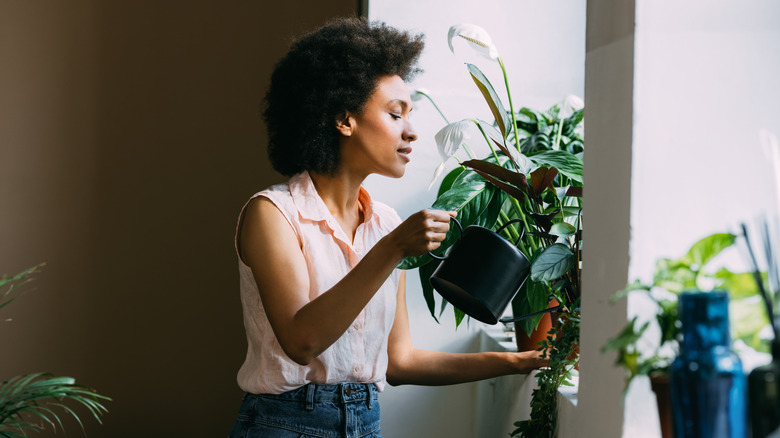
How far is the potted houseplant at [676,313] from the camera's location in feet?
1.83

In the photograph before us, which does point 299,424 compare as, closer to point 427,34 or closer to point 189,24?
point 427,34

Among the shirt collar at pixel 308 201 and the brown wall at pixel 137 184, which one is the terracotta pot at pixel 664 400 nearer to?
the shirt collar at pixel 308 201

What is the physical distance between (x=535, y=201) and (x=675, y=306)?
27.9 inches

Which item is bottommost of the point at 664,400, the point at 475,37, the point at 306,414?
the point at 306,414

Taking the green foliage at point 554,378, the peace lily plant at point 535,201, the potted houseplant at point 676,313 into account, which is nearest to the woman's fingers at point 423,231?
the peace lily plant at point 535,201

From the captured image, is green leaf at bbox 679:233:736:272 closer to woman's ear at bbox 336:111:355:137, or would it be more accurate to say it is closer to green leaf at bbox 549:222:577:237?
green leaf at bbox 549:222:577:237

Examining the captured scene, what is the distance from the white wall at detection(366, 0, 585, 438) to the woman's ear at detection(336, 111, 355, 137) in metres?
0.46

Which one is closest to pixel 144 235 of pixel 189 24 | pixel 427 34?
pixel 189 24

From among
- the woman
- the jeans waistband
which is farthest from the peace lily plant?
the jeans waistband

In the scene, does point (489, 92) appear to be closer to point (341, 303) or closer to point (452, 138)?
point (452, 138)

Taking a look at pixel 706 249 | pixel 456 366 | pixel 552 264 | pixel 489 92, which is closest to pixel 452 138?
pixel 489 92

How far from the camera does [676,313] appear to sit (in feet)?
1.88

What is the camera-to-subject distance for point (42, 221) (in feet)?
8.83

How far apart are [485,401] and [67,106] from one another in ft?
6.26
